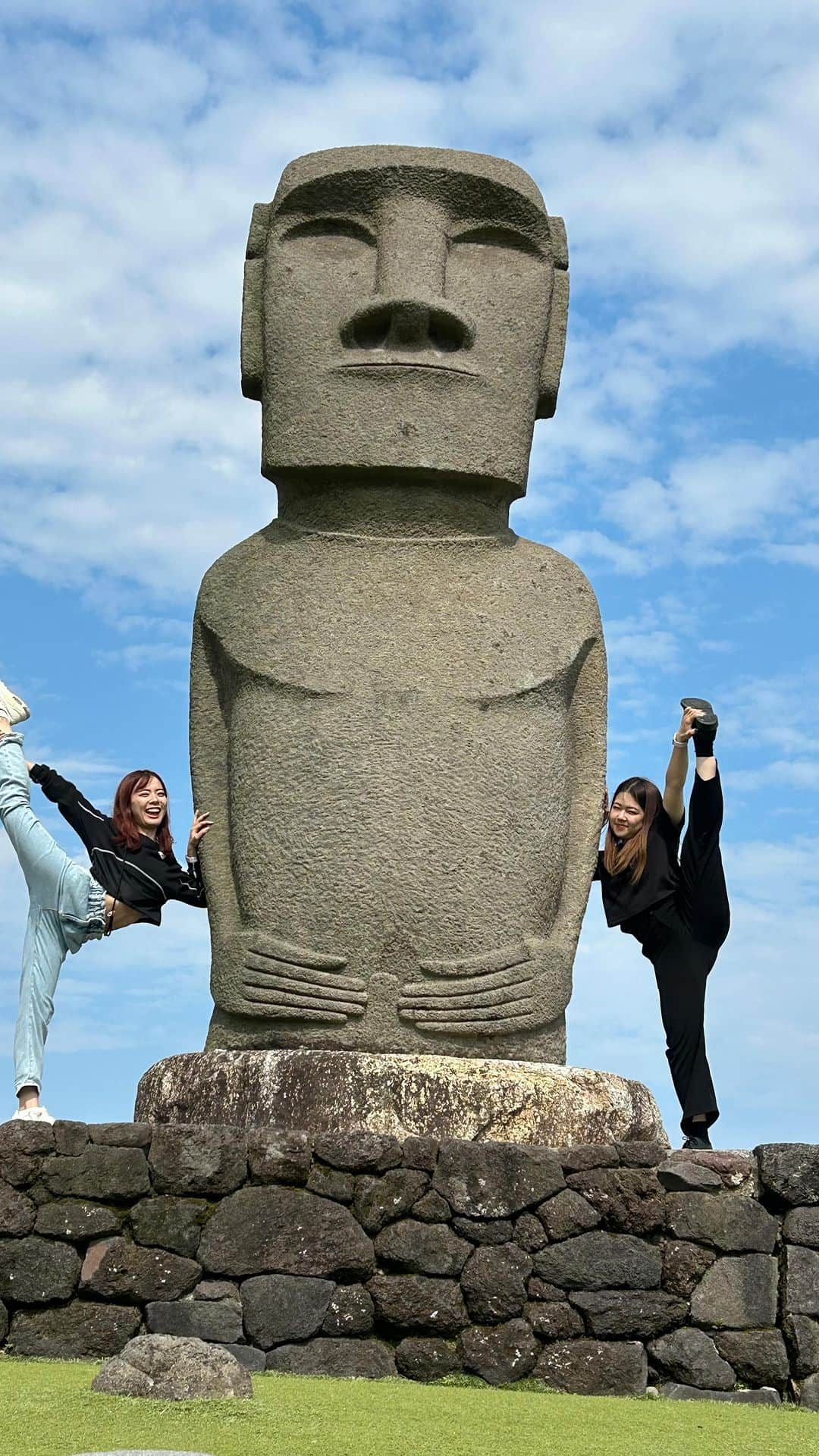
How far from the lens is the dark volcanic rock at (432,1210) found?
253 inches

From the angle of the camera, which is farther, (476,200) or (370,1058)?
(476,200)

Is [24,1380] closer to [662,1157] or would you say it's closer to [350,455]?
[662,1157]

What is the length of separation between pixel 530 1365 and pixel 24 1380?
5.45 ft

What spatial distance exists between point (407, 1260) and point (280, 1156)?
0.55m

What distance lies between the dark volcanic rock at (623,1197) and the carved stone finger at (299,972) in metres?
1.15

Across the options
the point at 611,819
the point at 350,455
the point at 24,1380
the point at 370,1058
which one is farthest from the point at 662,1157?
the point at 350,455

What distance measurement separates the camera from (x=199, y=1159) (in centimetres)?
648

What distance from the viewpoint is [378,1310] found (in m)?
6.32

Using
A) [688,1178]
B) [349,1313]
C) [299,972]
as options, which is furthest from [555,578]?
[349,1313]

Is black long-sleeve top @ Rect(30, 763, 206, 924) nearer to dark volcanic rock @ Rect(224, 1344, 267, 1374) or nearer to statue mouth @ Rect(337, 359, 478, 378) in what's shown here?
dark volcanic rock @ Rect(224, 1344, 267, 1374)

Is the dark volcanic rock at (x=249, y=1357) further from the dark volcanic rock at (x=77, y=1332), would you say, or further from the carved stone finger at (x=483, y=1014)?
the carved stone finger at (x=483, y=1014)

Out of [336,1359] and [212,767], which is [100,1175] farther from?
[212,767]

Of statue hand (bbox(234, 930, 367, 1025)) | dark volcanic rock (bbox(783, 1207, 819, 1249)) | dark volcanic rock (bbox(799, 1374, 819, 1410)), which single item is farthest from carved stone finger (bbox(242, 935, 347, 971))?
dark volcanic rock (bbox(799, 1374, 819, 1410))

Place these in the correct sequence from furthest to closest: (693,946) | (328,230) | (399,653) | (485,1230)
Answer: (328,230) → (693,946) → (399,653) → (485,1230)
